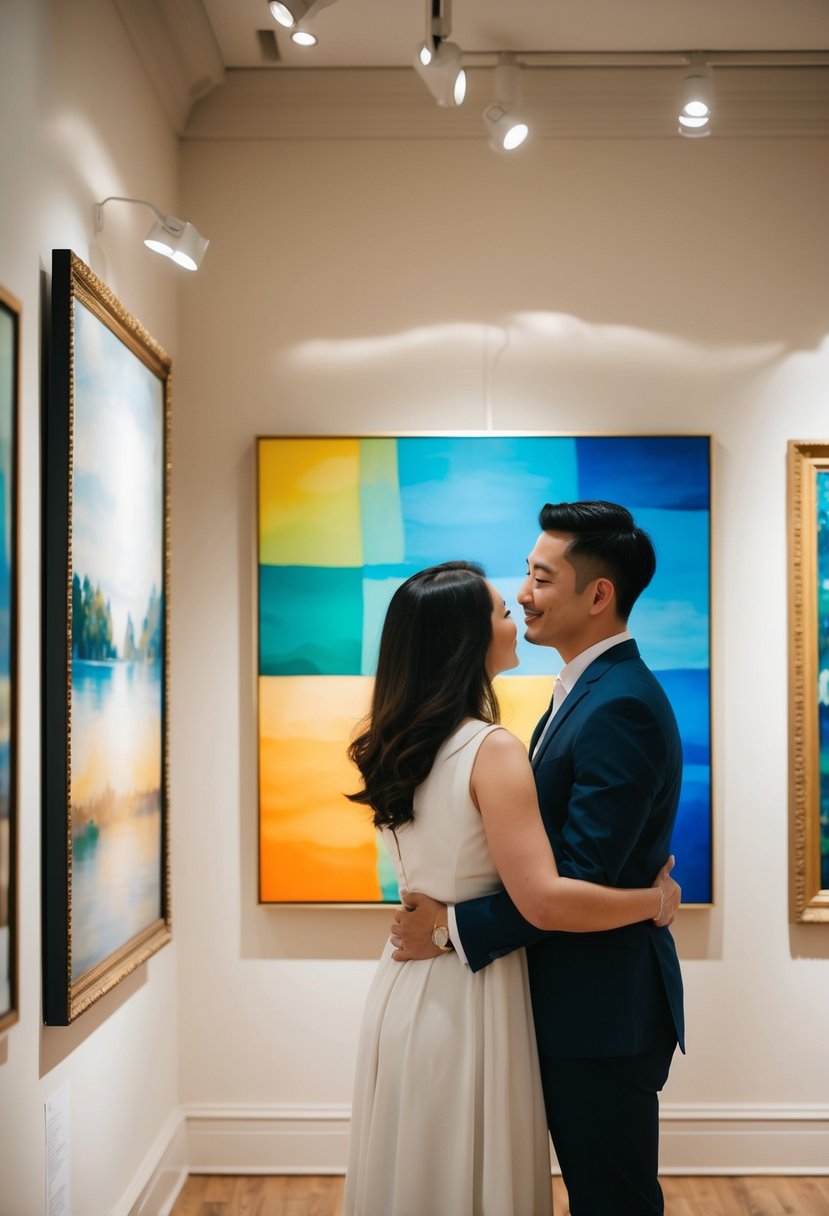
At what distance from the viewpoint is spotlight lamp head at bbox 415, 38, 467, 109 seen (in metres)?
2.55

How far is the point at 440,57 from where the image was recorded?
8.37 feet

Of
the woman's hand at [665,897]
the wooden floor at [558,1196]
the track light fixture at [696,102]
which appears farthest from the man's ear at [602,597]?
the wooden floor at [558,1196]

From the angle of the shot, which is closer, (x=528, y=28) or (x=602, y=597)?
(x=602, y=597)

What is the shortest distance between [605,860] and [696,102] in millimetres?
1966

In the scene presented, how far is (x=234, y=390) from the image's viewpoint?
325 centimetres

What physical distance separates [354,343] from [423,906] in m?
1.87

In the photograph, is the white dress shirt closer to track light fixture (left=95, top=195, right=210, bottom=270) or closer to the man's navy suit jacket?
the man's navy suit jacket

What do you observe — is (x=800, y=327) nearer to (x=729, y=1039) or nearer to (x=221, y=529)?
(x=221, y=529)

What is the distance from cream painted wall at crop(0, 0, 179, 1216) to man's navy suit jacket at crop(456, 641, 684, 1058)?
784mm

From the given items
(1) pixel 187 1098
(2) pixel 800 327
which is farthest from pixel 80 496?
(2) pixel 800 327

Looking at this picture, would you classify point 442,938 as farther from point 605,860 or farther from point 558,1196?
point 558,1196

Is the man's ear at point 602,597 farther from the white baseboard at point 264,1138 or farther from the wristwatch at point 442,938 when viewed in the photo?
the white baseboard at point 264,1138

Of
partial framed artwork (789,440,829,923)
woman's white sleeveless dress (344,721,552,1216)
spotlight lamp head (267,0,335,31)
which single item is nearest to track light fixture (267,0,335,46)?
spotlight lamp head (267,0,335,31)

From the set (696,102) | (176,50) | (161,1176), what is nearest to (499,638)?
(696,102)
